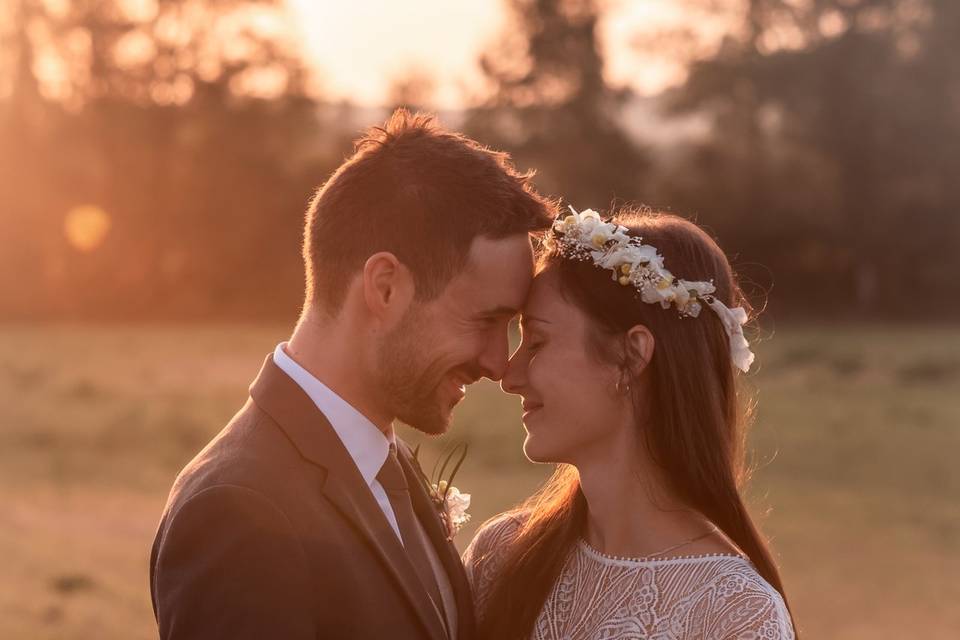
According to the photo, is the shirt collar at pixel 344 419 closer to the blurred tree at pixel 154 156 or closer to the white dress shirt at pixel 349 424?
the white dress shirt at pixel 349 424

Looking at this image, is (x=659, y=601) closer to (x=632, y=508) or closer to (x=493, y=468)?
(x=632, y=508)

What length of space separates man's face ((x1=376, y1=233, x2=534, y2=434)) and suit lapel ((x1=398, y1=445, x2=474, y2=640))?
344mm

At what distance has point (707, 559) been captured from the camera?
4.21 m

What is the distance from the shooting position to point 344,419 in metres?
4.00

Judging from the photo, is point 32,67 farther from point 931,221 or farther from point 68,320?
point 931,221

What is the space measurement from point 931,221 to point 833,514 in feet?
83.8

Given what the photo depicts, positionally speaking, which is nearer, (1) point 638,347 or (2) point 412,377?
(2) point 412,377

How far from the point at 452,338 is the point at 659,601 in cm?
105

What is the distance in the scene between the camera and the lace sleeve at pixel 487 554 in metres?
4.74

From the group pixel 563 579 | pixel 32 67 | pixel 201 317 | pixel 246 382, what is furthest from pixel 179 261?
pixel 563 579

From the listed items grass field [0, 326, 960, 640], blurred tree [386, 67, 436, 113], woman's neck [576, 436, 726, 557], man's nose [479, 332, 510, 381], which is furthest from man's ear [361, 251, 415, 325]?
blurred tree [386, 67, 436, 113]

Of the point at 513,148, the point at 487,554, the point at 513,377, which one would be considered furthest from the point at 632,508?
the point at 513,148

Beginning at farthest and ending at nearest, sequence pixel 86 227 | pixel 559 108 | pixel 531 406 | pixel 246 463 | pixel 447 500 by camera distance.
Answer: pixel 86 227 < pixel 559 108 < pixel 447 500 < pixel 531 406 < pixel 246 463

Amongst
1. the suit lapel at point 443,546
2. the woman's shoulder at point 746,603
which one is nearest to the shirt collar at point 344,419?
the suit lapel at point 443,546
